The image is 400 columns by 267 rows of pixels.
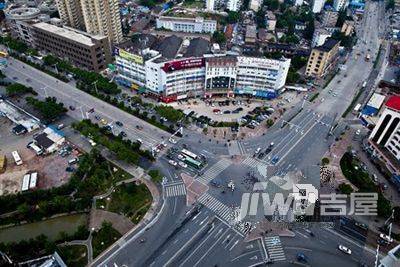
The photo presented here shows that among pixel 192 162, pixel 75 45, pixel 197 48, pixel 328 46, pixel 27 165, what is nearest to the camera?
pixel 27 165

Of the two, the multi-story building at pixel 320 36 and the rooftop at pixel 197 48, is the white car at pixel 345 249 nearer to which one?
the rooftop at pixel 197 48

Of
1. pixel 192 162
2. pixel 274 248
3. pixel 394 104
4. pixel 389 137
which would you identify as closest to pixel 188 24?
pixel 192 162

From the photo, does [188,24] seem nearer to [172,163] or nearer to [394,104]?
[172,163]

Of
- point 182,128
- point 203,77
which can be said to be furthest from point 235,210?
point 203,77

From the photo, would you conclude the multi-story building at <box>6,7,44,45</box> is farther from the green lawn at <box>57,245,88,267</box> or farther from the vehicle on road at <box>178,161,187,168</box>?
the green lawn at <box>57,245,88,267</box>

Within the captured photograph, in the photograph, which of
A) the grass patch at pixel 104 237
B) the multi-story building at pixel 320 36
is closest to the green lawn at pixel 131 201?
the grass patch at pixel 104 237

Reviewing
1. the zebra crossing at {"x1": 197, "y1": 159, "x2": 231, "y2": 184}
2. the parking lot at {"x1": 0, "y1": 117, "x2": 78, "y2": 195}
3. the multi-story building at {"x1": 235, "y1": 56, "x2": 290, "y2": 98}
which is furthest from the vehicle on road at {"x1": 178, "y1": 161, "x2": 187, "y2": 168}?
Answer: the multi-story building at {"x1": 235, "y1": 56, "x2": 290, "y2": 98}
